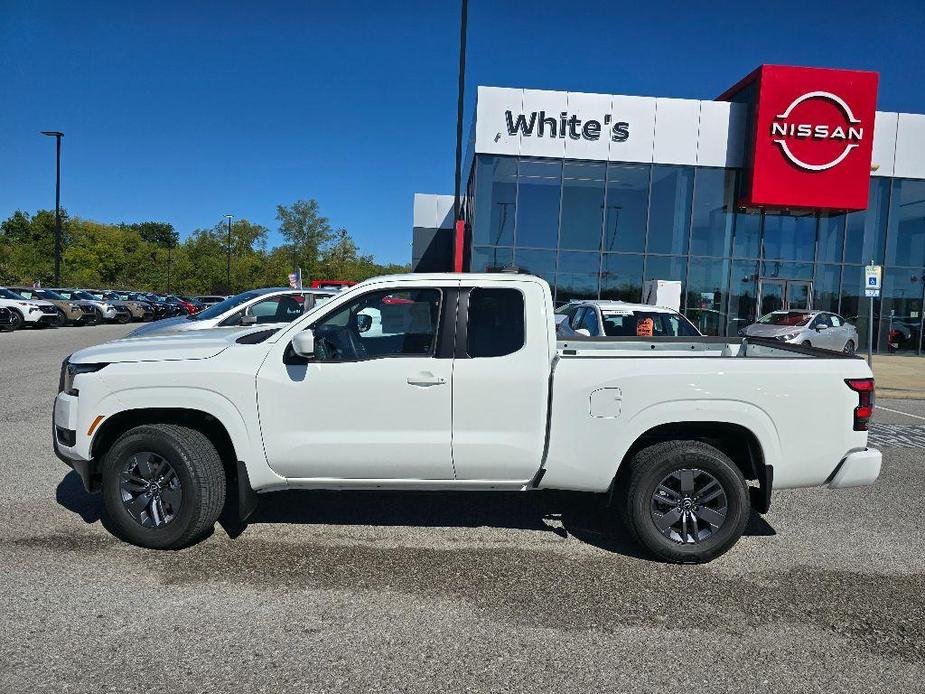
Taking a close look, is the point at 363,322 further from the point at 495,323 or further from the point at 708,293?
the point at 708,293

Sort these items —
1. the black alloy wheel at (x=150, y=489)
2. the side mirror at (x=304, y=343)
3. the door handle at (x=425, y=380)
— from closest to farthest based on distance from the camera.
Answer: the side mirror at (x=304, y=343) → the door handle at (x=425, y=380) → the black alloy wheel at (x=150, y=489)

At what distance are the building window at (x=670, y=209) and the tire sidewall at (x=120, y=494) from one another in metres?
20.6

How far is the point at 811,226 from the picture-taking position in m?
23.6

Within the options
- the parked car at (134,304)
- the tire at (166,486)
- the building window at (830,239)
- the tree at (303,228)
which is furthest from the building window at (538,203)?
Result: the tree at (303,228)

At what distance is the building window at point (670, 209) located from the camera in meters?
22.4

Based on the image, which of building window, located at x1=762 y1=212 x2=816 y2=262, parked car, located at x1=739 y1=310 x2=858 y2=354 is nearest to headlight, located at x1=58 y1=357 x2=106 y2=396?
parked car, located at x1=739 y1=310 x2=858 y2=354

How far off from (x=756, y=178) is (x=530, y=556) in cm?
2039

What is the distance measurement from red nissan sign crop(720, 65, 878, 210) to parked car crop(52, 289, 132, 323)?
28743 mm

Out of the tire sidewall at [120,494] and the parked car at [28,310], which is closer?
the tire sidewall at [120,494]

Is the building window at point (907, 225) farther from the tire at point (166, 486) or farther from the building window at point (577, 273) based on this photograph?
the tire at point (166, 486)

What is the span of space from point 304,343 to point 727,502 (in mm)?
2810

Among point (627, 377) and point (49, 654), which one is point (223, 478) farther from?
point (627, 377)

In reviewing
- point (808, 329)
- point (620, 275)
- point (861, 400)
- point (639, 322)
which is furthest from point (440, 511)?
point (620, 275)

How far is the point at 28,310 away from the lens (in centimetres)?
2608
